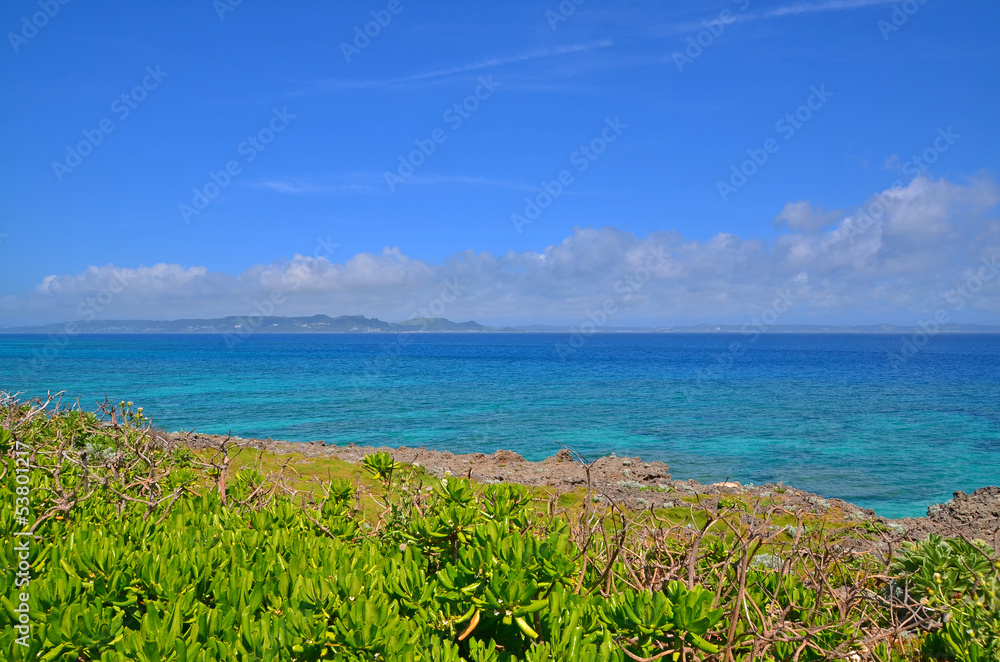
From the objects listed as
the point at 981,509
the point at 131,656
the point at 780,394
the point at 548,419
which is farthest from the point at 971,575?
the point at 780,394

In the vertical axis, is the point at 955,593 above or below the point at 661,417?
above

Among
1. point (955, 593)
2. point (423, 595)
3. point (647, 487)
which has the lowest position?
point (647, 487)

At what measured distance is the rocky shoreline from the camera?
9.69 m

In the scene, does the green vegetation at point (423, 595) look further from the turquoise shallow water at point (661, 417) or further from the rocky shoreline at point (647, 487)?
the turquoise shallow water at point (661, 417)

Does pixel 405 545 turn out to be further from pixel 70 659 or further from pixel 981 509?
pixel 981 509

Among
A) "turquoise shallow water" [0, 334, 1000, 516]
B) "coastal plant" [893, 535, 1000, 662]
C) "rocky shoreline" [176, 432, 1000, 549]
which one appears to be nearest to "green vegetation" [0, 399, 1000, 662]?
"coastal plant" [893, 535, 1000, 662]

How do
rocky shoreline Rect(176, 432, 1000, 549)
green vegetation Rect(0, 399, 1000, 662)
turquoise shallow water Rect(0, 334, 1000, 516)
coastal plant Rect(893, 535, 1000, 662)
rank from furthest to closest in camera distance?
turquoise shallow water Rect(0, 334, 1000, 516) < rocky shoreline Rect(176, 432, 1000, 549) < coastal plant Rect(893, 535, 1000, 662) < green vegetation Rect(0, 399, 1000, 662)

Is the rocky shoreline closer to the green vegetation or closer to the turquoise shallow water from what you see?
the turquoise shallow water

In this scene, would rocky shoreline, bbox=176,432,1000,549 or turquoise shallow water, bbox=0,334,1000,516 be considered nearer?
rocky shoreline, bbox=176,432,1000,549

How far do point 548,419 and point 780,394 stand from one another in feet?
66.4

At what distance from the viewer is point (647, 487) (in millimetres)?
12758

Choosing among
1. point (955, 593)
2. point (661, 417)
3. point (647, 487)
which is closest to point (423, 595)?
point (955, 593)

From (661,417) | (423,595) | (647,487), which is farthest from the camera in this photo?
(661,417)

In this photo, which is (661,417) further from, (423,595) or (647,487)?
(423,595)
